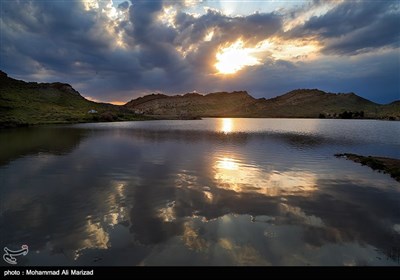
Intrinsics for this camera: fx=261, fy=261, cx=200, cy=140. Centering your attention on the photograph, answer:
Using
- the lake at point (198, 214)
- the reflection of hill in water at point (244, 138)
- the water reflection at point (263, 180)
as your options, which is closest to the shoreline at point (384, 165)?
the lake at point (198, 214)

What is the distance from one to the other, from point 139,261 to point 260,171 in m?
22.2

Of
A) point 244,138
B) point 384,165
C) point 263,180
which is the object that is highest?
point 384,165

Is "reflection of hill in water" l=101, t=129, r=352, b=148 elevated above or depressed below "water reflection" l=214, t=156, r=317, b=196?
below

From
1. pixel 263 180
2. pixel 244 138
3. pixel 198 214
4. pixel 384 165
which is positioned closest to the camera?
pixel 198 214

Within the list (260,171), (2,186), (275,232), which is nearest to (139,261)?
(275,232)

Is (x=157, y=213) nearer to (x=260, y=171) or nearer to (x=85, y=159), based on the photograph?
(x=260, y=171)

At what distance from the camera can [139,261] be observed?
12.2 metres

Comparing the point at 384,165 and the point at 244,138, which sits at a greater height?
the point at 384,165

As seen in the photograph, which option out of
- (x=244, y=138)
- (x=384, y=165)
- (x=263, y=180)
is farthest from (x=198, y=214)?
(x=244, y=138)

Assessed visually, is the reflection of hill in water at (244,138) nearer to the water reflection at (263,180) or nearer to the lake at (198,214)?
the water reflection at (263,180)

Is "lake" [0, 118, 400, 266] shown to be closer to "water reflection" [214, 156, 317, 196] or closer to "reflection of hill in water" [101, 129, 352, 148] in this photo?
"water reflection" [214, 156, 317, 196]

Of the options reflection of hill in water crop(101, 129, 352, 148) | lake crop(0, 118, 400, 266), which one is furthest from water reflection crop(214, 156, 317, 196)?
reflection of hill in water crop(101, 129, 352, 148)

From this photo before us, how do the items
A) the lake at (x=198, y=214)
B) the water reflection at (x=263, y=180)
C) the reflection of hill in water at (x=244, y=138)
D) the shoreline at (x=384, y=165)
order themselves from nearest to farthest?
the lake at (x=198, y=214)
the water reflection at (x=263, y=180)
the shoreline at (x=384, y=165)
the reflection of hill in water at (x=244, y=138)

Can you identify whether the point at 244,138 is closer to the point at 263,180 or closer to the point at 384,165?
the point at 384,165
